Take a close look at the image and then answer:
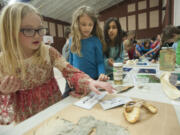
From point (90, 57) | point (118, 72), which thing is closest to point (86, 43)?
point (90, 57)

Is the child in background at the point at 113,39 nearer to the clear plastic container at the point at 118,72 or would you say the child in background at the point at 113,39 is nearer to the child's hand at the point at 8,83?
the clear plastic container at the point at 118,72

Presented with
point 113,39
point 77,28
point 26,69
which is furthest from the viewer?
point 113,39

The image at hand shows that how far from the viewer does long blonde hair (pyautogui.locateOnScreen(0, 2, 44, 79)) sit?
0.56 metres

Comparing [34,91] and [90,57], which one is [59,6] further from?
[34,91]

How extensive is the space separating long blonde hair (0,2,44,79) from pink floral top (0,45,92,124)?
0.19 ft

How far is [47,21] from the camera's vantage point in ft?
23.0

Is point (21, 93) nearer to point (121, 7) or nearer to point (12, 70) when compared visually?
point (12, 70)

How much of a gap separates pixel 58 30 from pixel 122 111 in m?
8.29

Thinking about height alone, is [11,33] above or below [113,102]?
above

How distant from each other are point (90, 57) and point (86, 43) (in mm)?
137

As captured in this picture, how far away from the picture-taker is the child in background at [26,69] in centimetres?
57

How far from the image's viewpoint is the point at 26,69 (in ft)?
2.24

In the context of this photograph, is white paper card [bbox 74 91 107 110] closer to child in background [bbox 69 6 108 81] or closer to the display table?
the display table

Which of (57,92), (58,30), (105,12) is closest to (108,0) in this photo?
(105,12)
